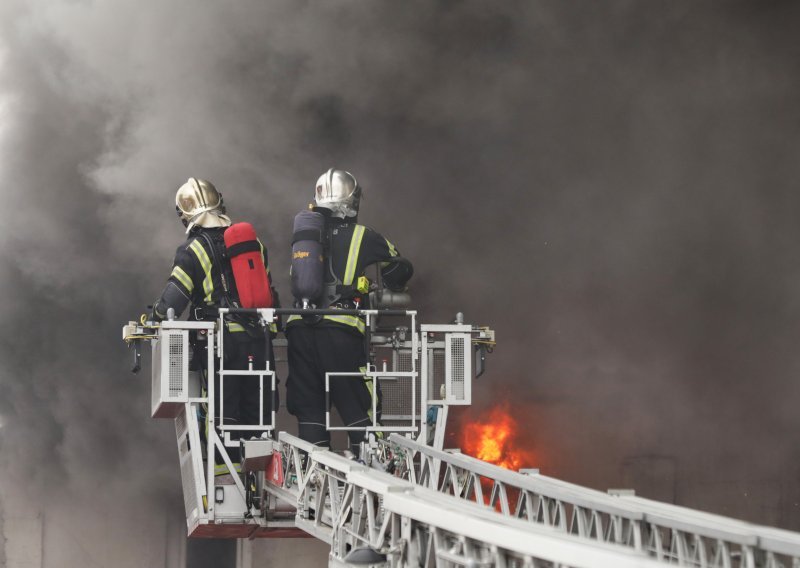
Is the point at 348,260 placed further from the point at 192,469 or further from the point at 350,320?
the point at 192,469

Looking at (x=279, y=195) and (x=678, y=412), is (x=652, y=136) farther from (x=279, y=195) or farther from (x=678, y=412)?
(x=279, y=195)

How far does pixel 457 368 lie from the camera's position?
12.4 meters

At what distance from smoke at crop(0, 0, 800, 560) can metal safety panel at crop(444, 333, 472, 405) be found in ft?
20.8

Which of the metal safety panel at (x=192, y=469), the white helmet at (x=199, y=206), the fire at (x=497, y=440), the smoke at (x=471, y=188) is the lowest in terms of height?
the metal safety panel at (x=192, y=469)

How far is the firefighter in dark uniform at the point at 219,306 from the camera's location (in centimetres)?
1198

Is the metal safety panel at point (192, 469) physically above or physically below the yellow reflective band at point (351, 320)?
below

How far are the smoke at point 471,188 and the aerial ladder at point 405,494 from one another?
19.6 feet

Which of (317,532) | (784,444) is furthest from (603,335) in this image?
(317,532)

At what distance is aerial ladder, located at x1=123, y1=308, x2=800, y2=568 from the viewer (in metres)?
7.09

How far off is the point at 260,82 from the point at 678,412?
7272 millimetres

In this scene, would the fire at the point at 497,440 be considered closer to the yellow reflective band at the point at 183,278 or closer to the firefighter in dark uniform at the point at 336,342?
the firefighter in dark uniform at the point at 336,342

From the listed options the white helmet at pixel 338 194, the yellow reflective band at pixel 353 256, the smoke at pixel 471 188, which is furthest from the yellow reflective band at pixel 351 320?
the smoke at pixel 471 188

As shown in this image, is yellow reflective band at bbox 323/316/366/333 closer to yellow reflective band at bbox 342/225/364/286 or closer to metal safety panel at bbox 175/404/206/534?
yellow reflective band at bbox 342/225/364/286

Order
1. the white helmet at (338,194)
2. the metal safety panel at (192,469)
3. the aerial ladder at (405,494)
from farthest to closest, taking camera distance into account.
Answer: the white helmet at (338,194) < the metal safety panel at (192,469) < the aerial ladder at (405,494)
